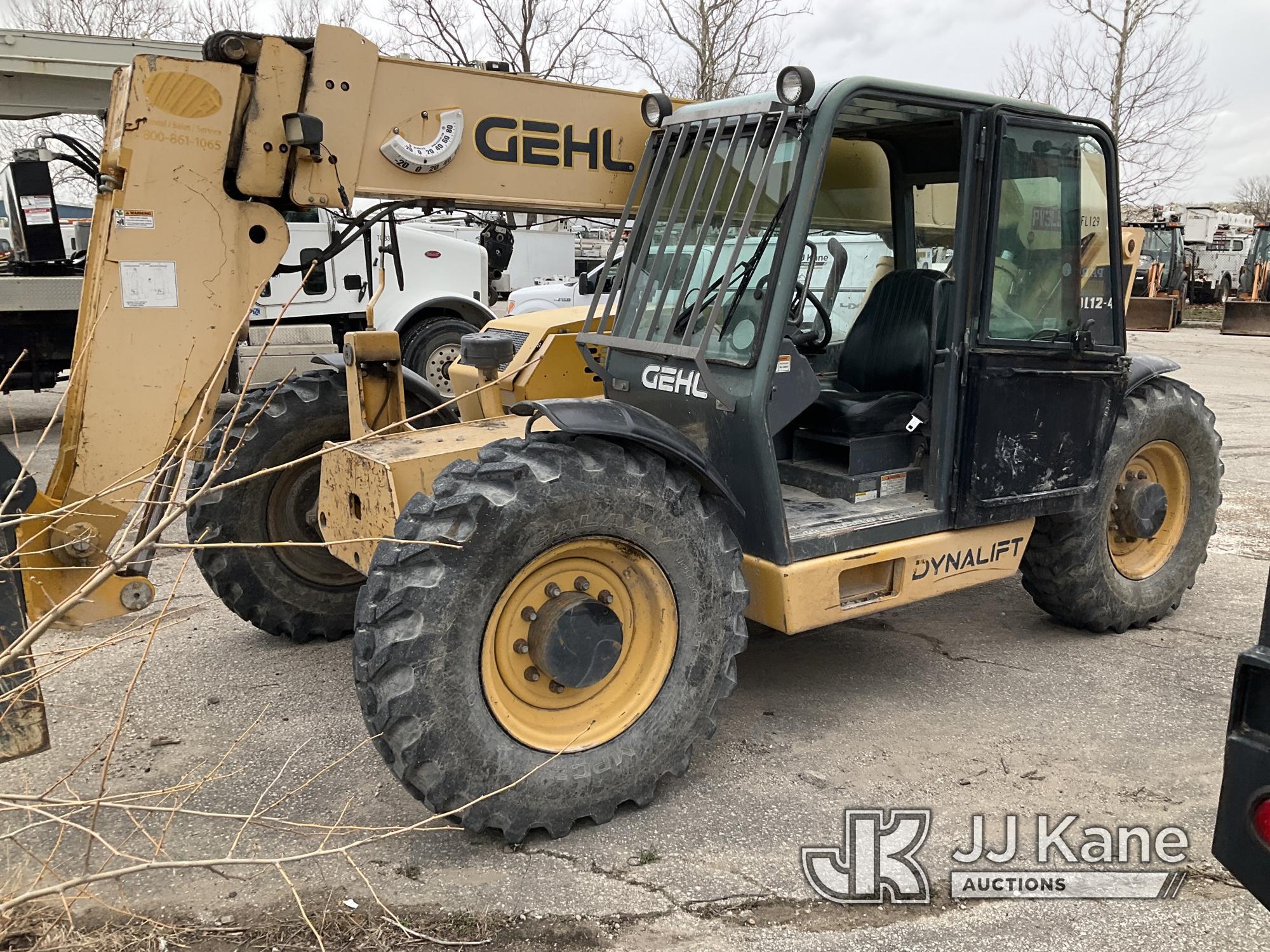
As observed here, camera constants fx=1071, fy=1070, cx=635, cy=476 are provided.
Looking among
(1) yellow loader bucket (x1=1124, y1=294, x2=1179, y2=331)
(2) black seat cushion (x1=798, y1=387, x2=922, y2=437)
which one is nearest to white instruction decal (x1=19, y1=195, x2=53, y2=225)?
(2) black seat cushion (x1=798, y1=387, x2=922, y2=437)

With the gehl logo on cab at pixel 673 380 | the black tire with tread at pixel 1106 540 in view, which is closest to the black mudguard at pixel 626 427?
the gehl logo on cab at pixel 673 380

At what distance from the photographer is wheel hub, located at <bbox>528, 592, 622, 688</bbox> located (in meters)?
3.35

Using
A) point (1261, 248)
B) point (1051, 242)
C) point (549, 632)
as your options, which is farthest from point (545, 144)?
point (1261, 248)

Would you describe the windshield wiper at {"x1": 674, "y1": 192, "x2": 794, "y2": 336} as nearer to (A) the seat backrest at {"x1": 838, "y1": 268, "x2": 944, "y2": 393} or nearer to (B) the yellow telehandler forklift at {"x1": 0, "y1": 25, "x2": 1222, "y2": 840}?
(B) the yellow telehandler forklift at {"x1": 0, "y1": 25, "x2": 1222, "y2": 840}

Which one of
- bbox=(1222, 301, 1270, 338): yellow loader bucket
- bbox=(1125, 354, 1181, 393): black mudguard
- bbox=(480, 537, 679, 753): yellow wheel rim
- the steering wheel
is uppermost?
bbox=(1222, 301, 1270, 338): yellow loader bucket

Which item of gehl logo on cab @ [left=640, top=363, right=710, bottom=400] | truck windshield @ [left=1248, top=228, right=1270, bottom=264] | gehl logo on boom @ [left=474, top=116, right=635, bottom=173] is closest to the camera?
gehl logo on cab @ [left=640, top=363, right=710, bottom=400]

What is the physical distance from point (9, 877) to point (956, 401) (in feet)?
11.7

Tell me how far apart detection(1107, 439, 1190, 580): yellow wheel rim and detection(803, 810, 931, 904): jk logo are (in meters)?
2.27

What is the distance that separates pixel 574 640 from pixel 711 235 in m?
1.57

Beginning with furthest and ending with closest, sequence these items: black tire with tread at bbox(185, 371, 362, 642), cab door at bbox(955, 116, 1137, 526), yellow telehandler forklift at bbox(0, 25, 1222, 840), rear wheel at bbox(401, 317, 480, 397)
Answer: rear wheel at bbox(401, 317, 480, 397)
black tire with tread at bbox(185, 371, 362, 642)
cab door at bbox(955, 116, 1137, 526)
yellow telehandler forklift at bbox(0, 25, 1222, 840)

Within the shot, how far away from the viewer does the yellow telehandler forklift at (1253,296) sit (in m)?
22.1

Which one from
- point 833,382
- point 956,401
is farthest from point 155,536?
point 833,382

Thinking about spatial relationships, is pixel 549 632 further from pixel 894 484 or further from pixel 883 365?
pixel 883 365

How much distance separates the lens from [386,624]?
3.09 metres
